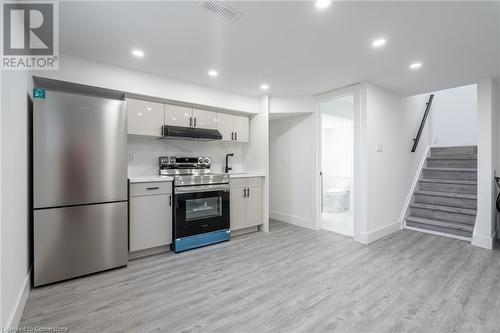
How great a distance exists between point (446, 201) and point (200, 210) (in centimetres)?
433

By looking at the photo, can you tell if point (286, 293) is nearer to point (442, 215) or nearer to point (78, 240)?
point (78, 240)

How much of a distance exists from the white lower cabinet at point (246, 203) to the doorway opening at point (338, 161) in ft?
4.97

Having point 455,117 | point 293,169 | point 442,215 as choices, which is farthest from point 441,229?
point 455,117

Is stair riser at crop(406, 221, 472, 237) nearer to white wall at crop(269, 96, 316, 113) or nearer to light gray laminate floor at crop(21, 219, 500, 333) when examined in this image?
light gray laminate floor at crop(21, 219, 500, 333)

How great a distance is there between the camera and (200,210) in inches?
134

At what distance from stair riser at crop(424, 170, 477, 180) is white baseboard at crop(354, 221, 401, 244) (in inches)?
58.5

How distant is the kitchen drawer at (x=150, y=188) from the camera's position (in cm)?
285

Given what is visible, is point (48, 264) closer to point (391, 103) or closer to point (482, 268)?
point (482, 268)

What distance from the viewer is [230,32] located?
2150mm

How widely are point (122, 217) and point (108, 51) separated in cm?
178

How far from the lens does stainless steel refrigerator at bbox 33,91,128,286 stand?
223cm

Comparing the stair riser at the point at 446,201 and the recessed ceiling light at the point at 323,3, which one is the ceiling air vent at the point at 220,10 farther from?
the stair riser at the point at 446,201

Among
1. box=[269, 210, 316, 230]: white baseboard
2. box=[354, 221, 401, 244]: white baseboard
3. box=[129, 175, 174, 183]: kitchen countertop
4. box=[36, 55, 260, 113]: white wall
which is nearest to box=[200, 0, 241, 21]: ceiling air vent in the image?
box=[36, 55, 260, 113]: white wall

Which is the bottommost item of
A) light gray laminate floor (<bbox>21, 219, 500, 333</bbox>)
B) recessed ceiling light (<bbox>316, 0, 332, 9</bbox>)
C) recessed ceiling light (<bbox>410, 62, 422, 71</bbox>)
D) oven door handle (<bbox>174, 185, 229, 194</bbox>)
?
light gray laminate floor (<bbox>21, 219, 500, 333</bbox>)
